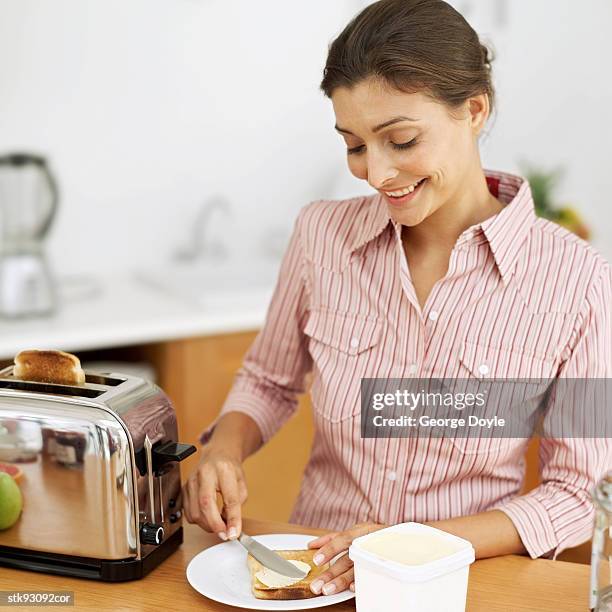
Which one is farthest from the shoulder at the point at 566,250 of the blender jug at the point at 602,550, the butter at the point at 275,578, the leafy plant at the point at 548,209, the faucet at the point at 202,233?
the faucet at the point at 202,233

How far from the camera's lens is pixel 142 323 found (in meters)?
2.74

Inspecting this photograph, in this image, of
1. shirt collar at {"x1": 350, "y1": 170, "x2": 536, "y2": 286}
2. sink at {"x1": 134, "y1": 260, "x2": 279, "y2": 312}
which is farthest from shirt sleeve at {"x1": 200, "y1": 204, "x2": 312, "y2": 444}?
sink at {"x1": 134, "y1": 260, "x2": 279, "y2": 312}

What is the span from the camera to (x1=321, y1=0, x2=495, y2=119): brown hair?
4.57 ft

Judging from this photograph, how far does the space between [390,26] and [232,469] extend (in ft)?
2.16

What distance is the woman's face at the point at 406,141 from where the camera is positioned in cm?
140

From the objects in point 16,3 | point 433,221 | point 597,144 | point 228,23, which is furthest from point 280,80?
point 433,221

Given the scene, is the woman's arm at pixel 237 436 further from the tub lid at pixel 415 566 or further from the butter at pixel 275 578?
the tub lid at pixel 415 566

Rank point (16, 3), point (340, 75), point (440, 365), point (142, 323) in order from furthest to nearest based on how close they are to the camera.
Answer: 1. point (16, 3)
2. point (142, 323)
3. point (440, 365)
4. point (340, 75)

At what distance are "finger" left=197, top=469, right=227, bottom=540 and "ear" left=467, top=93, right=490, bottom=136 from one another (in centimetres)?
64

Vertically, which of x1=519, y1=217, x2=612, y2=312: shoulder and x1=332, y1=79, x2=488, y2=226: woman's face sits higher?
x1=332, y1=79, x2=488, y2=226: woman's face

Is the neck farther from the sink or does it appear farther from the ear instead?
the sink

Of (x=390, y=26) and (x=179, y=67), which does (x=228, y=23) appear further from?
(x=390, y=26)

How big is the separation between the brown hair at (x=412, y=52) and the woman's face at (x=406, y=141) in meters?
0.02

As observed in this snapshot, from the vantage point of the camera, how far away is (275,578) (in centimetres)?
124
